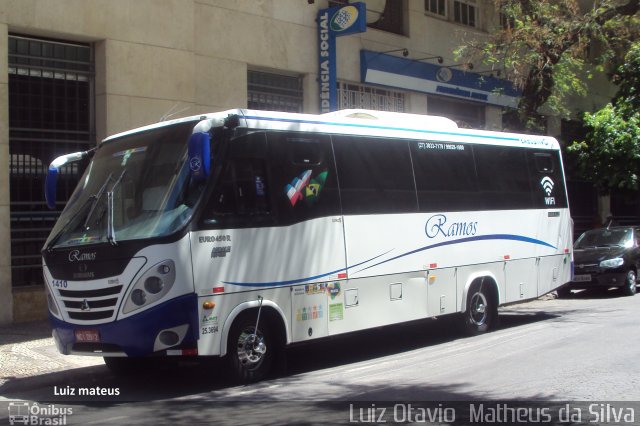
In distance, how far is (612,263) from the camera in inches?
715

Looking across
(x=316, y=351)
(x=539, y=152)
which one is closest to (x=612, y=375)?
(x=316, y=351)

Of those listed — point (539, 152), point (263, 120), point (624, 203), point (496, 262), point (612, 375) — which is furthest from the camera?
point (624, 203)

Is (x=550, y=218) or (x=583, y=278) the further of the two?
(x=583, y=278)

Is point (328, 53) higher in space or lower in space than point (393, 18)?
lower

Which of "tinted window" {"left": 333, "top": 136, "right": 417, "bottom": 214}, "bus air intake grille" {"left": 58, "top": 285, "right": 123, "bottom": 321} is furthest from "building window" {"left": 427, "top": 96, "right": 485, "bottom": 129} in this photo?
"bus air intake grille" {"left": 58, "top": 285, "right": 123, "bottom": 321}

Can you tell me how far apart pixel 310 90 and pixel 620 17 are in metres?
8.37

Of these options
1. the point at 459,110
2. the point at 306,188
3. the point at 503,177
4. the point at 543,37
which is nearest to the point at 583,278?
the point at 543,37

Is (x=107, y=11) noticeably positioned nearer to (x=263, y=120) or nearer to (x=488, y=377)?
(x=263, y=120)

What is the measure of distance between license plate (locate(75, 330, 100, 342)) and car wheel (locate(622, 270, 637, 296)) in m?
13.8

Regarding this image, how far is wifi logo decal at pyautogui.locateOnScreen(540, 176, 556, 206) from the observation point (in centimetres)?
1413

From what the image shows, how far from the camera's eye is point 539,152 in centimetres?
1424

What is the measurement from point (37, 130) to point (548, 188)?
954 cm

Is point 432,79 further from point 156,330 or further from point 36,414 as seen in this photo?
point 36,414

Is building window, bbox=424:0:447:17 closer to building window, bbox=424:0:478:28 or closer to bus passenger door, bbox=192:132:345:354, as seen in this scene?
building window, bbox=424:0:478:28
